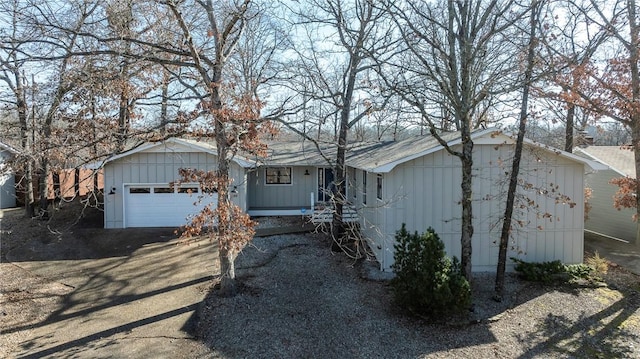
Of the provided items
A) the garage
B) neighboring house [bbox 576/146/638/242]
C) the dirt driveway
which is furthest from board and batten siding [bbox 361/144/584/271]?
the garage

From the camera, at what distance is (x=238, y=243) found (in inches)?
312

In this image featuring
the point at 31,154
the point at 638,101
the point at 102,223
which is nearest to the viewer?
the point at 31,154

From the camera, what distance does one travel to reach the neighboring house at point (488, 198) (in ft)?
33.6

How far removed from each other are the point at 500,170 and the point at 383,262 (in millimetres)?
4215

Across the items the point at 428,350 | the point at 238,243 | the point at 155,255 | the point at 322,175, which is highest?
the point at 322,175

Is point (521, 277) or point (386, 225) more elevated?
point (386, 225)

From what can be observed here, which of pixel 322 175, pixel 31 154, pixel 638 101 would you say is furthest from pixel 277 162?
pixel 638 101

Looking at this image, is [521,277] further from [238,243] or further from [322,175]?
[322,175]

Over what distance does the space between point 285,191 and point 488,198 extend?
974cm

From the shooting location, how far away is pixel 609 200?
16.0m

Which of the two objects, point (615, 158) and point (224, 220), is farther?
point (615, 158)

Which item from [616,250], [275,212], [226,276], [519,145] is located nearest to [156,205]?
[275,212]

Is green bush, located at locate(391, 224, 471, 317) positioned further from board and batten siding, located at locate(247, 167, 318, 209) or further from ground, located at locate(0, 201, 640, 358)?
board and batten siding, located at locate(247, 167, 318, 209)

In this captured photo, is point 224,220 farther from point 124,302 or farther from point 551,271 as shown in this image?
point 551,271
